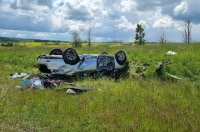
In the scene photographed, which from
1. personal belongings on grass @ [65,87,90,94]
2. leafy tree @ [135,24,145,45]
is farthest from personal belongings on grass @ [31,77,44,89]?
leafy tree @ [135,24,145,45]

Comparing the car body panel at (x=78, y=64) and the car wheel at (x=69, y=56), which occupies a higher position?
the car wheel at (x=69, y=56)

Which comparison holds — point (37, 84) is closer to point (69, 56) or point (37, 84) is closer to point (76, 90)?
point (76, 90)

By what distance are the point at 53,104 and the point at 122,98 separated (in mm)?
2052

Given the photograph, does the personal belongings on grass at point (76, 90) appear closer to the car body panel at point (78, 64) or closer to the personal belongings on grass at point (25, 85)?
the personal belongings on grass at point (25, 85)

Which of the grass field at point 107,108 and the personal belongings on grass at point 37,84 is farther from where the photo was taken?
the personal belongings on grass at point 37,84

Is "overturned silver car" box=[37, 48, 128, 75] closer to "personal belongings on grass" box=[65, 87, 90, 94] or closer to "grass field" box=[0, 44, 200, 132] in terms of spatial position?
"grass field" box=[0, 44, 200, 132]

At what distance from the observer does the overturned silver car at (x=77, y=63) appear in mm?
17422

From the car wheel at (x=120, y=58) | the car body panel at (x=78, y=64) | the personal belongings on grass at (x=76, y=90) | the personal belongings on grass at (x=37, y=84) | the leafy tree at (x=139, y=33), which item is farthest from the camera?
the leafy tree at (x=139, y=33)

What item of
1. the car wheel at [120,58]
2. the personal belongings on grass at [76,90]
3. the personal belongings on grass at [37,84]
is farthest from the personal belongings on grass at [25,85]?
the car wheel at [120,58]

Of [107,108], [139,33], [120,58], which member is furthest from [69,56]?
[139,33]

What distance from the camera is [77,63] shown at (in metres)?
17.7

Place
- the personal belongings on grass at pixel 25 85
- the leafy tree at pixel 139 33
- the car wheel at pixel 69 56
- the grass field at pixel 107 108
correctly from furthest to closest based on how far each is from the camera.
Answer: the leafy tree at pixel 139 33, the car wheel at pixel 69 56, the personal belongings on grass at pixel 25 85, the grass field at pixel 107 108

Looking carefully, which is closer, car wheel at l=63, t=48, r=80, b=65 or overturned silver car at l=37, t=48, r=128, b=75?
car wheel at l=63, t=48, r=80, b=65

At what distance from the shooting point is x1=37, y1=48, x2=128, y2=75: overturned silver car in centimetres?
1742
